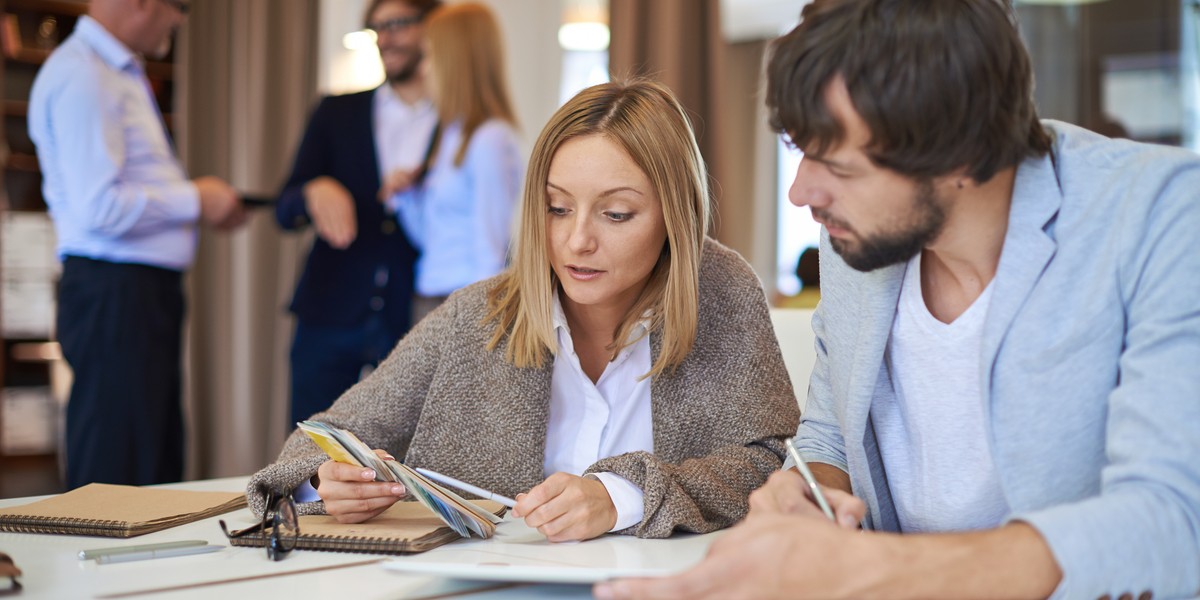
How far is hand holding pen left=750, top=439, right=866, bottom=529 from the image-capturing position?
1114mm

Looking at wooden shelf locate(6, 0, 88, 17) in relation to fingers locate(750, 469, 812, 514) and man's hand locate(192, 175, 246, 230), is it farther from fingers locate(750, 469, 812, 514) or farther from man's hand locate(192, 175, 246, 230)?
fingers locate(750, 469, 812, 514)

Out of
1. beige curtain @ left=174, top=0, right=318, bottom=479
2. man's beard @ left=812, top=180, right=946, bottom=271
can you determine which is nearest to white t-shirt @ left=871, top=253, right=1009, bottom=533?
man's beard @ left=812, top=180, right=946, bottom=271

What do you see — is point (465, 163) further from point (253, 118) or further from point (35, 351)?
point (35, 351)

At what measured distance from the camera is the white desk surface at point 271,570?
1043mm

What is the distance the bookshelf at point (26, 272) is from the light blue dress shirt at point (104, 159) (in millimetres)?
2666

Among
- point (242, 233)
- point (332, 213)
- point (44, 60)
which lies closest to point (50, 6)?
point (44, 60)

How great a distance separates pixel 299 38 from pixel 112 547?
4193mm

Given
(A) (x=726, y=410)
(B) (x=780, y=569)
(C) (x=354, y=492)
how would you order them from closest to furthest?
1. (B) (x=780, y=569)
2. (C) (x=354, y=492)
3. (A) (x=726, y=410)

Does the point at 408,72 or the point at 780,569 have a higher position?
the point at 408,72

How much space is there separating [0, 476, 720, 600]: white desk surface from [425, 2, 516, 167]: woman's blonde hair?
187 centimetres

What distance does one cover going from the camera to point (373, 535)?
1.24m

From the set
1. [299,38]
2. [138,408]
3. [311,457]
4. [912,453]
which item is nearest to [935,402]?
[912,453]

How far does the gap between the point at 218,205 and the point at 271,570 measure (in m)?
2.21

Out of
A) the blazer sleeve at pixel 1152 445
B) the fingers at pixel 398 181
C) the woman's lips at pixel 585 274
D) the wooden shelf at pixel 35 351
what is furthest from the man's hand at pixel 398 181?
the wooden shelf at pixel 35 351
